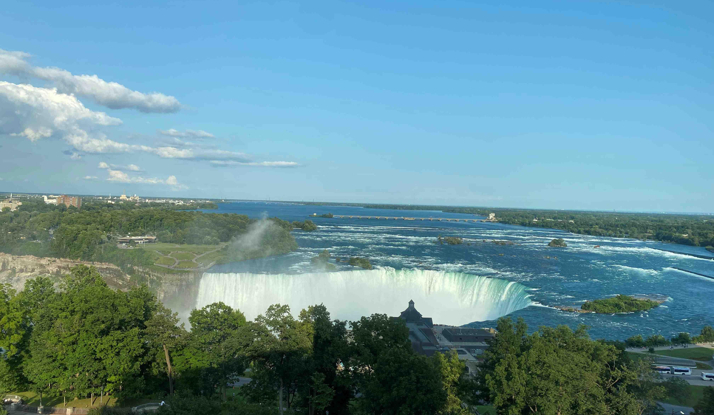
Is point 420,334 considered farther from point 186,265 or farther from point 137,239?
point 137,239

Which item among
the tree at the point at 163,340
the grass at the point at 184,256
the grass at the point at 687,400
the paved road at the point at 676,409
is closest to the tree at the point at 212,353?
the tree at the point at 163,340

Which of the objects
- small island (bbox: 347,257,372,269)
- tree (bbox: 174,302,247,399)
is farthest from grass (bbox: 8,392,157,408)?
small island (bbox: 347,257,372,269)

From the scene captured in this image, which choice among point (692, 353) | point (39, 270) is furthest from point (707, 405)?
point (39, 270)

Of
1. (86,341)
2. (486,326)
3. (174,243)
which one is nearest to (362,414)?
(86,341)

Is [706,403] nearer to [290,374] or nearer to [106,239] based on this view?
[290,374]

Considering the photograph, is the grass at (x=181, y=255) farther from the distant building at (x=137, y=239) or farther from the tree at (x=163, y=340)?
the tree at (x=163, y=340)
